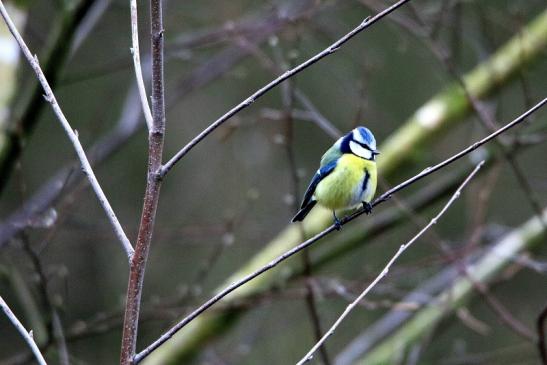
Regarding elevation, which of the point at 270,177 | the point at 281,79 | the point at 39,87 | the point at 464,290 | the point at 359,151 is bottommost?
the point at 281,79

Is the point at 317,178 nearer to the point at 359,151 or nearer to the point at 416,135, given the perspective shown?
the point at 359,151

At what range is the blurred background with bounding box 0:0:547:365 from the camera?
2740mm

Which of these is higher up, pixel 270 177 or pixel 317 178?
pixel 270 177

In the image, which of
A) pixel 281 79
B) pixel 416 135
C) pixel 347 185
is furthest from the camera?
pixel 416 135

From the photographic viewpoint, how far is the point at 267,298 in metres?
2.68

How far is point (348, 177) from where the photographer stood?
239 centimetres

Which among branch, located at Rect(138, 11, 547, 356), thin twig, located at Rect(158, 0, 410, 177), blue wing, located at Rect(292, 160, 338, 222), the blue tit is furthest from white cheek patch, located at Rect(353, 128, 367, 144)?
thin twig, located at Rect(158, 0, 410, 177)

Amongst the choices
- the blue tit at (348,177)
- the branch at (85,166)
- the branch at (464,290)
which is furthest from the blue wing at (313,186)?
the branch at (85,166)

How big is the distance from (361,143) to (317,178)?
7.1 inches

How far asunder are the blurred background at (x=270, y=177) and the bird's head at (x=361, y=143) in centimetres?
10

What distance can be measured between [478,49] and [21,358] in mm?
1995

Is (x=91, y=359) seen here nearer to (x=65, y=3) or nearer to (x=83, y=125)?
(x=83, y=125)

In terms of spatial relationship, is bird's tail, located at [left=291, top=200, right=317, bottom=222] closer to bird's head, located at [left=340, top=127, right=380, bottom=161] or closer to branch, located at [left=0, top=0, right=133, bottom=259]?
bird's head, located at [left=340, top=127, right=380, bottom=161]

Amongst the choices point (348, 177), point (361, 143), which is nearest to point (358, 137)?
point (361, 143)
